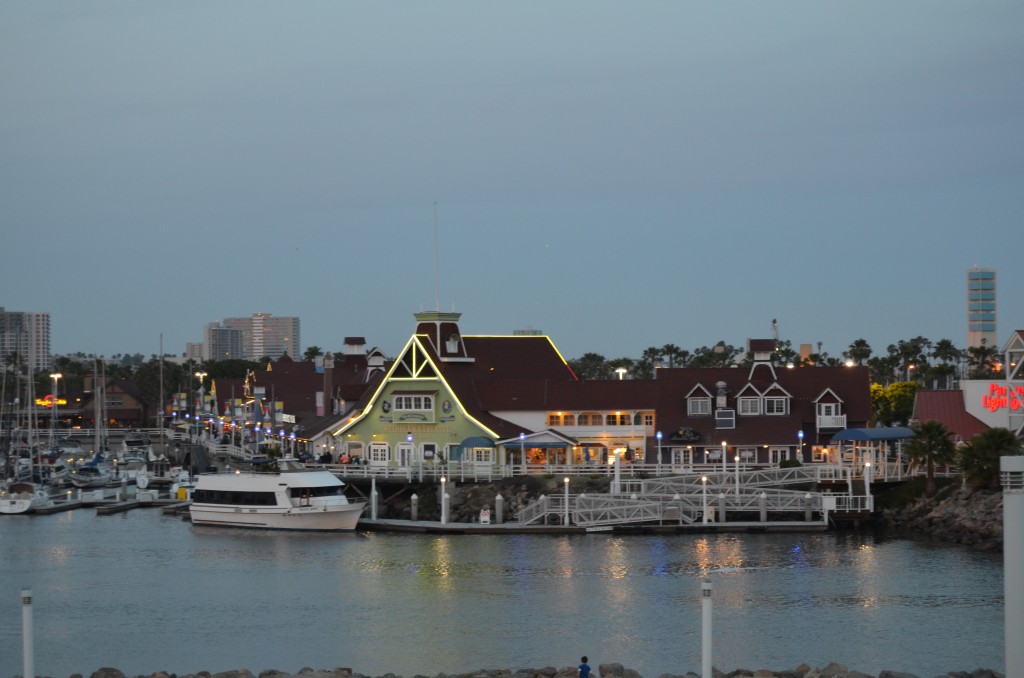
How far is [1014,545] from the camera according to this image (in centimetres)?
2492

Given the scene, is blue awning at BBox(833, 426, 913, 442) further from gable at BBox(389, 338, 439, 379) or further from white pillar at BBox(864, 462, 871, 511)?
gable at BBox(389, 338, 439, 379)

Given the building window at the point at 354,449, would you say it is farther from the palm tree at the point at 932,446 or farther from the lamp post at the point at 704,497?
the palm tree at the point at 932,446

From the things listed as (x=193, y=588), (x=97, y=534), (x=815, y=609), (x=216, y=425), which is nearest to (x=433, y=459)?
(x=97, y=534)

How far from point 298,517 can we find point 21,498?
71.8ft

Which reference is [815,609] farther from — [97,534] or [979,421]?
[97,534]

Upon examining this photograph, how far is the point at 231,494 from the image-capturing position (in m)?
70.4

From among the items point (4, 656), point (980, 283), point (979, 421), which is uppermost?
point (980, 283)

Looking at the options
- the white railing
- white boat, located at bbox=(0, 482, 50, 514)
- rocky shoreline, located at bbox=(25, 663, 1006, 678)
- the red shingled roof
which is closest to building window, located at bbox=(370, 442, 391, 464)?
white boat, located at bbox=(0, 482, 50, 514)

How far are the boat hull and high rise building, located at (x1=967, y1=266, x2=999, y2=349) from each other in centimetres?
8910

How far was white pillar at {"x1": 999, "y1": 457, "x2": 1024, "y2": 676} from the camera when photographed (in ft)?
81.6

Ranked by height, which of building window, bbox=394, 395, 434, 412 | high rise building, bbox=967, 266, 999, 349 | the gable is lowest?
building window, bbox=394, 395, 434, 412

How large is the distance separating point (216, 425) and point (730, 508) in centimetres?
7696

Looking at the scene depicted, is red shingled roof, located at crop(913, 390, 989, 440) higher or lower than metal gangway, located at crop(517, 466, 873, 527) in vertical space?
higher

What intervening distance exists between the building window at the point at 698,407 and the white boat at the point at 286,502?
→ 18.1m
